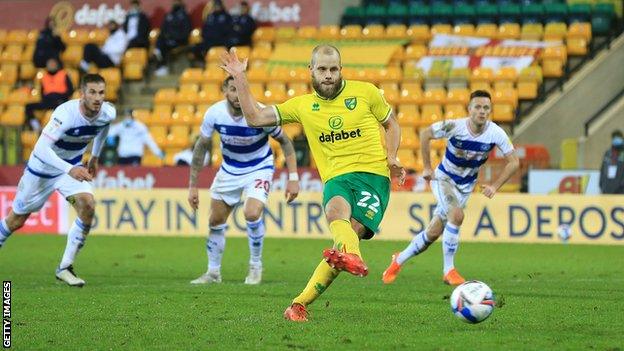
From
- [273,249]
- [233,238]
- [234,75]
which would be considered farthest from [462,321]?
[233,238]

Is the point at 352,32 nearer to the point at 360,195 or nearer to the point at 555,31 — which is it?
the point at 555,31

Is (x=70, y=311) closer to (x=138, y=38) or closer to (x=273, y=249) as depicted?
(x=273, y=249)

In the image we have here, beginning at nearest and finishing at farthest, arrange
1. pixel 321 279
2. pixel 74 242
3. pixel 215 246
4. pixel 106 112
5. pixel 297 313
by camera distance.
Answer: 1. pixel 321 279
2. pixel 297 313
3. pixel 106 112
4. pixel 74 242
5. pixel 215 246

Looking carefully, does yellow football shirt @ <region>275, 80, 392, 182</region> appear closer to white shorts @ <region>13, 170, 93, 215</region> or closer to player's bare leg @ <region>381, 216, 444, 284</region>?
player's bare leg @ <region>381, 216, 444, 284</region>

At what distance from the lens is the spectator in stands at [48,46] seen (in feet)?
94.2

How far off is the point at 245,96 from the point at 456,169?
17.4 feet

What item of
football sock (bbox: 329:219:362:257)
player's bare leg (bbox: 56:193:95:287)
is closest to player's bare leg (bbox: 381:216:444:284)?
player's bare leg (bbox: 56:193:95:287)

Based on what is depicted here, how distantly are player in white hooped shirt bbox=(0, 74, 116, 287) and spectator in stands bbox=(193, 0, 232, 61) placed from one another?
13726mm

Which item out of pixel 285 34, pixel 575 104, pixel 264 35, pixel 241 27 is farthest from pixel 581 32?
pixel 241 27

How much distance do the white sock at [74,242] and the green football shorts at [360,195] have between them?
15.1ft

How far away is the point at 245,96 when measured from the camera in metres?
9.83

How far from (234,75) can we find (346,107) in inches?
43.5

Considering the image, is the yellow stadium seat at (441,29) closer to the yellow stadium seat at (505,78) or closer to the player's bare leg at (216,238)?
the yellow stadium seat at (505,78)

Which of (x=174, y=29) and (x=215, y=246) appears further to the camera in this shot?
(x=174, y=29)
